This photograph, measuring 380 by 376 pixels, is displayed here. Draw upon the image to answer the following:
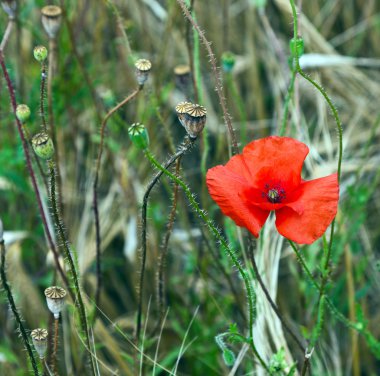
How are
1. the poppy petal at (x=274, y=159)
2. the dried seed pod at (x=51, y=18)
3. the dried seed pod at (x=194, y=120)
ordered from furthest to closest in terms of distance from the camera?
the dried seed pod at (x=51, y=18) → the poppy petal at (x=274, y=159) → the dried seed pod at (x=194, y=120)

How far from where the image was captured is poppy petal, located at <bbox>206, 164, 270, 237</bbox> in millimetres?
889

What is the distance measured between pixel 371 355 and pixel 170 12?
85cm

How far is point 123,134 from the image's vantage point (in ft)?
5.64

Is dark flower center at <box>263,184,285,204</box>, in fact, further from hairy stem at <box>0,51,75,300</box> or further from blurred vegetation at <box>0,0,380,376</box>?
hairy stem at <box>0,51,75,300</box>

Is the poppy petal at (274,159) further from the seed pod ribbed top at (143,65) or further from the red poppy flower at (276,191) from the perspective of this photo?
the seed pod ribbed top at (143,65)

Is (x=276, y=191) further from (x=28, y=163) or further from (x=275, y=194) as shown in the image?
(x=28, y=163)

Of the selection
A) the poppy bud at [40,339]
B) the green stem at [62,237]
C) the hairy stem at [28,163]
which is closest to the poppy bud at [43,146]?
the green stem at [62,237]

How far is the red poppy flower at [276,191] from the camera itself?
88 centimetres

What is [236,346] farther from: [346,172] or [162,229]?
[346,172]

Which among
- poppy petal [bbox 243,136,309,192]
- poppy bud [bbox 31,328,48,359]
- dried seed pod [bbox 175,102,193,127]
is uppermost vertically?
dried seed pod [bbox 175,102,193,127]

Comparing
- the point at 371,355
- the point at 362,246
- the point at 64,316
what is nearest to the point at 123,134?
the point at 64,316

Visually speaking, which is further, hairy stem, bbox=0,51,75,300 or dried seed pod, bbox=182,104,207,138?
hairy stem, bbox=0,51,75,300

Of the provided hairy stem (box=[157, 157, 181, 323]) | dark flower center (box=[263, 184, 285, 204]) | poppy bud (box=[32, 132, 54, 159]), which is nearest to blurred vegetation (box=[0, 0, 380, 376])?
hairy stem (box=[157, 157, 181, 323])

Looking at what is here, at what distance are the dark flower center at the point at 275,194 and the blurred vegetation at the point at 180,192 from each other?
0.17 metres
